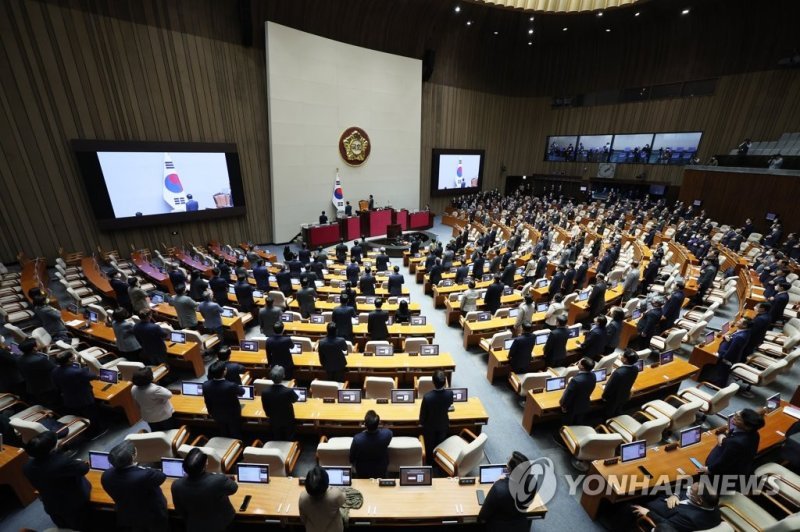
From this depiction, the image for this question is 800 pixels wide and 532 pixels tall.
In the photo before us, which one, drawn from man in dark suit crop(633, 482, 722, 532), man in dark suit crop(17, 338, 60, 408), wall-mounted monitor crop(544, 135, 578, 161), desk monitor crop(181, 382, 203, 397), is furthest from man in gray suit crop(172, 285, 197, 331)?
wall-mounted monitor crop(544, 135, 578, 161)

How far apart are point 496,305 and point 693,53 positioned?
22.2 m

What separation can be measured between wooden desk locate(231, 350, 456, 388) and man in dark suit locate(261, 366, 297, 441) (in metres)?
1.44

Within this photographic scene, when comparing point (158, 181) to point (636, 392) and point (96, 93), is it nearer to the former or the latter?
point (96, 93)

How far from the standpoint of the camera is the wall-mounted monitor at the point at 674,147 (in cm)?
2030

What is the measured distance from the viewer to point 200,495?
2.96m

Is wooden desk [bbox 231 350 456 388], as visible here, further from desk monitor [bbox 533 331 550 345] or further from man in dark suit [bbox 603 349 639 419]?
man in dark suit [bbox 603 349 639 419]

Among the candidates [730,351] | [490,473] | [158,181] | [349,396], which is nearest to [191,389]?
[349,396]

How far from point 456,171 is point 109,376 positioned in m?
22.5

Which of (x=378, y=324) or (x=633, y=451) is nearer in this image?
(x=633, y=451)

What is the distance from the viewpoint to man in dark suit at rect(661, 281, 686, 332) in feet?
23.6

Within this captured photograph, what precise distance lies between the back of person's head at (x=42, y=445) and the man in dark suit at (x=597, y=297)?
29.3ft

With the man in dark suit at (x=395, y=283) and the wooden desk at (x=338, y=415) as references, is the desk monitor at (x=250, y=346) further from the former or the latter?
the man in dark suit at (x=395, y=283)

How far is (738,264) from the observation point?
10.8 m

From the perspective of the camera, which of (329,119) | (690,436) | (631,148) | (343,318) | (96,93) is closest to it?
(690,436)
